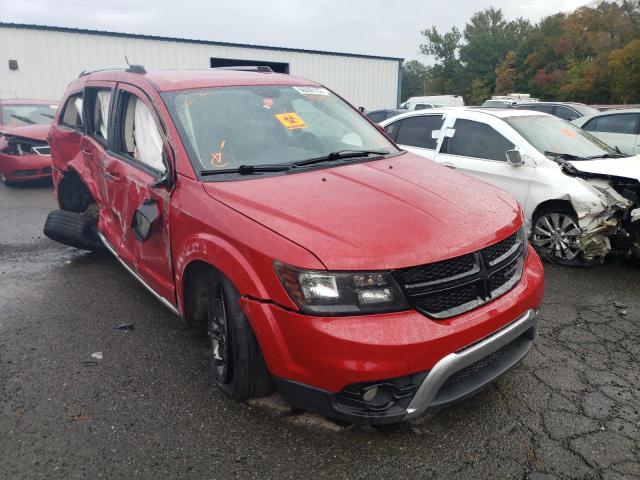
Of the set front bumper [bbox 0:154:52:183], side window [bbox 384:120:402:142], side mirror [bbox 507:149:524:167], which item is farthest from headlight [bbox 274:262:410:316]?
front bumper [bbox 0:154:52:183]

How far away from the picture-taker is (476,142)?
5684 millimetres

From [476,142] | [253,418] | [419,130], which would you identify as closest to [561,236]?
[476,142]

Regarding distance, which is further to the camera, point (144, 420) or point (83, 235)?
point (83, 235)

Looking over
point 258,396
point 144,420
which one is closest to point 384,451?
point 258,396

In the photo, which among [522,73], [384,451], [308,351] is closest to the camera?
[308,351]

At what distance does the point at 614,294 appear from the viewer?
429cm

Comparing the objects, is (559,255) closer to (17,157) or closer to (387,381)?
(387,381)

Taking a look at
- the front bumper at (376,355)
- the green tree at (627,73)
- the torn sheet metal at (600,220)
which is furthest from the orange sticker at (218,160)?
the green tree at (627,73)

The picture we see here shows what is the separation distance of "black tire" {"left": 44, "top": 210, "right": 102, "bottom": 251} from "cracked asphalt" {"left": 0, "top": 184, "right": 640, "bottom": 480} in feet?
3.37

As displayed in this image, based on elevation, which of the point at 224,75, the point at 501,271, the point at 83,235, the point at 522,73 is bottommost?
the point at 83,235

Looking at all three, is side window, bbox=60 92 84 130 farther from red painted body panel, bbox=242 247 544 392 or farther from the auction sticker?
red painted body panel, bbox=242 247 544 392

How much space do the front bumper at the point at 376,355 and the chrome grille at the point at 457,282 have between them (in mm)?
54

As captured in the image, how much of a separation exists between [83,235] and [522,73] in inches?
2176

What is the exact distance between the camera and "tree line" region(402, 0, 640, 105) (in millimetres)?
37000
